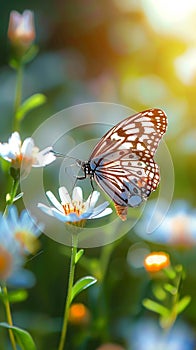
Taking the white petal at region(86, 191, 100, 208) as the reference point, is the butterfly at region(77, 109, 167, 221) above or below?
above

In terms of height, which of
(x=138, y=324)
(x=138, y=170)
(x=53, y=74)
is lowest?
(x=138, y=324)

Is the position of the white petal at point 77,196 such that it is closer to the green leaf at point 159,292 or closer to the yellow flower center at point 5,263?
the yellow flower center at point 5,263

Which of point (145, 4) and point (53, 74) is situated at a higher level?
point (145, 4)

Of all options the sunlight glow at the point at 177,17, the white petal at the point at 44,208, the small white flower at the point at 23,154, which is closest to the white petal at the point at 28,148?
the small white flower at the point at 23,154

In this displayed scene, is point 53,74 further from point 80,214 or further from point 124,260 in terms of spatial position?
point 80,214

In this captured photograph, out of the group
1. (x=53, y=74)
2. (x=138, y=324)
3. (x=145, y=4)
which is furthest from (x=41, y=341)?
(x=145, y=4)

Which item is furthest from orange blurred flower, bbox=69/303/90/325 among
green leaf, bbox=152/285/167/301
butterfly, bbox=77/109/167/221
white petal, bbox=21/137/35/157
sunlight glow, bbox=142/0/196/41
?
sunlight glow, bbox=142/0/196/41

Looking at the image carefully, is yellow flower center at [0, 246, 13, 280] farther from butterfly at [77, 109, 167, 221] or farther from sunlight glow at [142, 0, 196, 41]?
sunlight glow at [142, 0, 196, 41]
